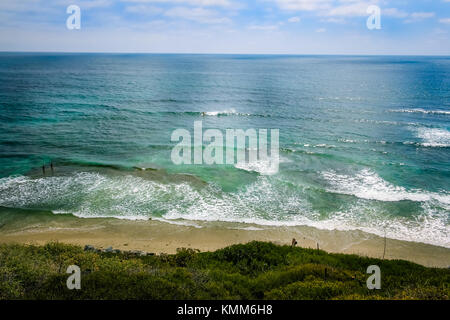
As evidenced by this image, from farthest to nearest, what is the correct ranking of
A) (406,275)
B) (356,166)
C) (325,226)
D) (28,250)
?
(356,166), (325,226), (28,250), (406,275)

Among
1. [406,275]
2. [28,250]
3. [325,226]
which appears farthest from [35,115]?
[406,275]

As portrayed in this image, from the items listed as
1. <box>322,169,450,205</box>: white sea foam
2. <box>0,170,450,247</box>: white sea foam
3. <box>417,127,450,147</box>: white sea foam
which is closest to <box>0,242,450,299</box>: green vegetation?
<box>0,170,450,247</box>: white sea foam

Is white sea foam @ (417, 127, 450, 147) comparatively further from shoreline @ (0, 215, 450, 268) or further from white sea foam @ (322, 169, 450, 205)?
shoreline @ (0, 215, 450, 268)

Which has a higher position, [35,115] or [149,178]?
[35,115]

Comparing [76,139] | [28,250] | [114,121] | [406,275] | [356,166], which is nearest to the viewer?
[406,275]

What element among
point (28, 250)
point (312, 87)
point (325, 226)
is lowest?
point (325, 226)

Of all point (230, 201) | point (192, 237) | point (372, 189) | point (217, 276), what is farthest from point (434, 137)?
point (217, 276)
